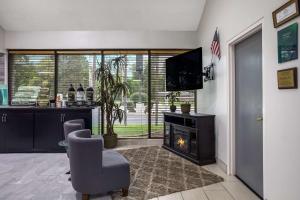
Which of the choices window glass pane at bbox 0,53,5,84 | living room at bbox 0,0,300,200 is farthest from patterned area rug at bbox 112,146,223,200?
window glass pane at bbox 0,53,5,84

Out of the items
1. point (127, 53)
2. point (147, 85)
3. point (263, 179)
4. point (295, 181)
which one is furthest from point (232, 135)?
point (127, 53)

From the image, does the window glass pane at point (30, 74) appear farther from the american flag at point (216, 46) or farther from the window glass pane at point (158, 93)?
the american flag at point (216, 46)

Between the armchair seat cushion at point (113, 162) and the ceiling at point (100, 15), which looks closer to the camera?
the armchair seat cushion at point (113, 162)

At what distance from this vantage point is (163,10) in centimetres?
551

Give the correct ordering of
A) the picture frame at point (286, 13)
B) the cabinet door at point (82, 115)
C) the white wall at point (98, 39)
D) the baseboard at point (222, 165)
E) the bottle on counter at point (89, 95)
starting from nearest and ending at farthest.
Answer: the picture frame at point (286, 13) → the baseboard at point (222, 165) → the cabinet door at point (82, 115) → the bottle on counter at point (89, 95) → the white wall at point (98, 39)

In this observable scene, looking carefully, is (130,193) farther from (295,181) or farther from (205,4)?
(205,4)

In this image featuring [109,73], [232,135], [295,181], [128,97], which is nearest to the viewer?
[295,181]

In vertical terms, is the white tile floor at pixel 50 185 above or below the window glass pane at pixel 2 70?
below

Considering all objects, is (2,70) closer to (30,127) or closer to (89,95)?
(30,127)

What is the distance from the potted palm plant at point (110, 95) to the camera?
575 centimetres

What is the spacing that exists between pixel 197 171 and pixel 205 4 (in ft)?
11.3

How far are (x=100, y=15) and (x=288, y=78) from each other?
4531 mm

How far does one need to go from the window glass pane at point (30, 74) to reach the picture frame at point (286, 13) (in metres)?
5.25

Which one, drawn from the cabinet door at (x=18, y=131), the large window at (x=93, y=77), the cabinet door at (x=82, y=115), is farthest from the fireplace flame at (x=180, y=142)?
the cabinet door at (x=18, y=131)
